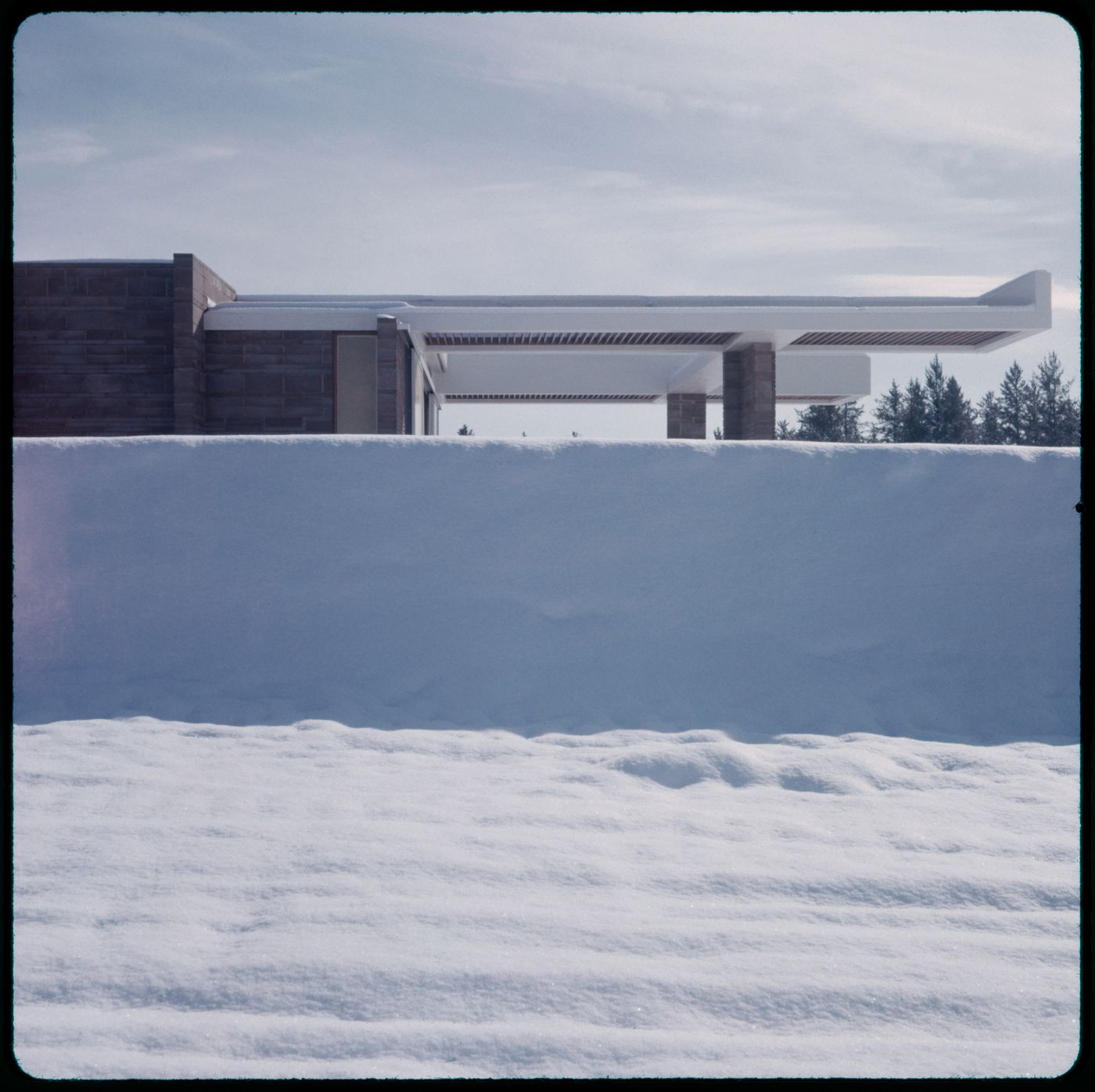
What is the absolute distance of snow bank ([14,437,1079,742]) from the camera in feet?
22.3

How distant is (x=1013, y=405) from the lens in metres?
59.5

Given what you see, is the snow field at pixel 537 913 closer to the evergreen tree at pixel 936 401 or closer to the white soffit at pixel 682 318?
the white soffit at pixel 682 318

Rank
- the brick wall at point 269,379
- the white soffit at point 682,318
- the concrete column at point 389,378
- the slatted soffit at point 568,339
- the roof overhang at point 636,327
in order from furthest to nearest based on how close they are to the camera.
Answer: the slatted soffit at point 568,339 < the roof overhang at point 636,327 < the white soffit at point 682,318 < the brick wall at point 269,379 < the concrete column at point 389,378

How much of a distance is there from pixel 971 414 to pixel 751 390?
48048 mm

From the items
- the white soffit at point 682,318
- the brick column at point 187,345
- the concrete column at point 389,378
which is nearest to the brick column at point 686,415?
the white soffit at point 682,318

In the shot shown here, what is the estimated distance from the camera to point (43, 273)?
50.5 ft

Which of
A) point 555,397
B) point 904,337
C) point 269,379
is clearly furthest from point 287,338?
point 904,337

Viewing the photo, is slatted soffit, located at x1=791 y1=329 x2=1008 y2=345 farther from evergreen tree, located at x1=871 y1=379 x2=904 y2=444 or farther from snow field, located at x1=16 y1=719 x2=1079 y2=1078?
evergreen tree, located at x1=871 y1=379 x2=904 y2=444

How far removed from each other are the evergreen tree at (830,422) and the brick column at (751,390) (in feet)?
141

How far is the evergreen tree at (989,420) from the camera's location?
5994 cm

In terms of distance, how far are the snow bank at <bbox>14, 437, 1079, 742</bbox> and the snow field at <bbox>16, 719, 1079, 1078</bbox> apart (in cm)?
111

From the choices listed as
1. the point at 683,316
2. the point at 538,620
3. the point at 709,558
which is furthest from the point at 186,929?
the point at 683,316

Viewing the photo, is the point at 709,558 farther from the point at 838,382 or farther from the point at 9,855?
the point at 838,382

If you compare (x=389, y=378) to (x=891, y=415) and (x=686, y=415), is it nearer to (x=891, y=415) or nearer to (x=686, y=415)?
(x=686, y=415)
